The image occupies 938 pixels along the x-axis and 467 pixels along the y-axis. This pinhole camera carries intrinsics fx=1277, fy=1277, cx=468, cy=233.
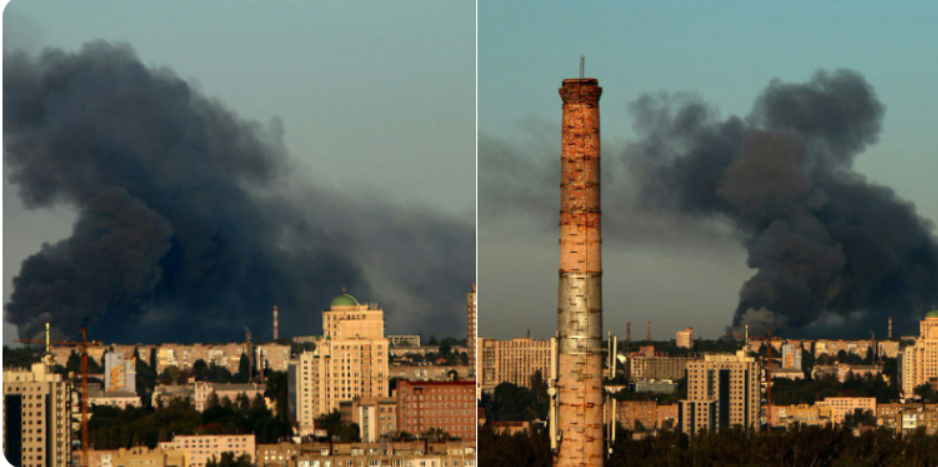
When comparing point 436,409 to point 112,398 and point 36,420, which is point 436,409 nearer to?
point 112,398

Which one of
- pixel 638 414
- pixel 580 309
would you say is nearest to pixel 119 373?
pixel 638 414

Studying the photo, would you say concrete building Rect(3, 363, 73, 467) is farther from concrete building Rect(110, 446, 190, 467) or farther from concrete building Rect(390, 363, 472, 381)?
concrete building Rect(390, 363, 472, 381)

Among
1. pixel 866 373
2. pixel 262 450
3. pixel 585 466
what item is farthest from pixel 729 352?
pixel 585 466

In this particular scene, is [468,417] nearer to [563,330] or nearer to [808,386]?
[563,330]

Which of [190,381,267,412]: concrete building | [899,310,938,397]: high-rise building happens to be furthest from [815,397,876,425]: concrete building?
[190,381,267,412]: concrete building

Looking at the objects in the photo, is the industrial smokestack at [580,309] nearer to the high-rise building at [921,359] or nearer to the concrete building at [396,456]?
the concrete building at [396,456]

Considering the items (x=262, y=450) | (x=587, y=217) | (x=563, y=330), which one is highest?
(x=587, y=217)

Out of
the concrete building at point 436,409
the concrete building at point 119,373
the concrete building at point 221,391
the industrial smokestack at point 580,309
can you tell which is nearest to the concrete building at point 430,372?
the concrete building at point 436,409
